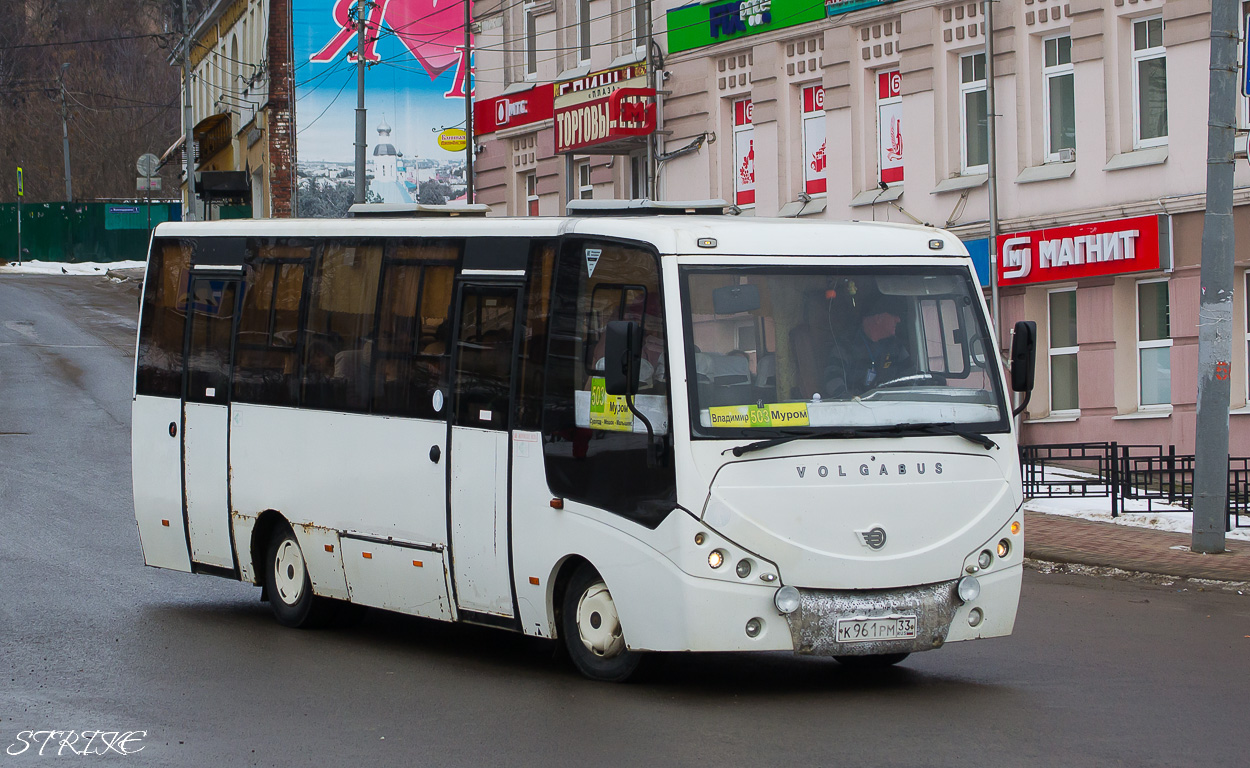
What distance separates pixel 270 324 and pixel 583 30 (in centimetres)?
2297

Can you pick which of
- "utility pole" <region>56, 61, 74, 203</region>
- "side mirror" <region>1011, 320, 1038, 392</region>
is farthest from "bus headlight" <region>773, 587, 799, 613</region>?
"utility pole" <region>56, 61, 74, 203</region>

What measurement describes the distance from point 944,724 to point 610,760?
1.70 meters

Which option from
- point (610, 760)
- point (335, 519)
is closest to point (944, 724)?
point (610, 760)

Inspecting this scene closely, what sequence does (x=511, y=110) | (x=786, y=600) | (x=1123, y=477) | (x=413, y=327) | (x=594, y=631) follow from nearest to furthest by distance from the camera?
Result: 1. (x=786, y=600)
2. (x=594, y=631)
3. (x=413, y=327)
4. (x=1123, y=477)
5. (x=511, y=110)

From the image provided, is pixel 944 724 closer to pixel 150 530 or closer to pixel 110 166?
pixel 150 530

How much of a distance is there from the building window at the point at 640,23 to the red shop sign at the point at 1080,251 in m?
10.4

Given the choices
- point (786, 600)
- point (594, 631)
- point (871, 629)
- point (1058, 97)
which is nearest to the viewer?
point (786, 600)

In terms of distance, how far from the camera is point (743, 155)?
29281 millimetres

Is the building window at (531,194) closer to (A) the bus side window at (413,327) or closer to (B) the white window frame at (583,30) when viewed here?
(B) the white window frame at (583,30)

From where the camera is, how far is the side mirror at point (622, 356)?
7977mm

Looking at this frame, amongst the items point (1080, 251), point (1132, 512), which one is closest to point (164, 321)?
point (1132, 512)

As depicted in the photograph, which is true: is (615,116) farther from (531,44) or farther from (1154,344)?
(1154,344)

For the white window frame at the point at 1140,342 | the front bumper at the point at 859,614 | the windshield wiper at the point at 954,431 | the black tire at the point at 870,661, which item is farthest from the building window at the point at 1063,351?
the front bumper at the point at 859,614

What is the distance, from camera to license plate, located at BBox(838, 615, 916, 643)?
8.22m
